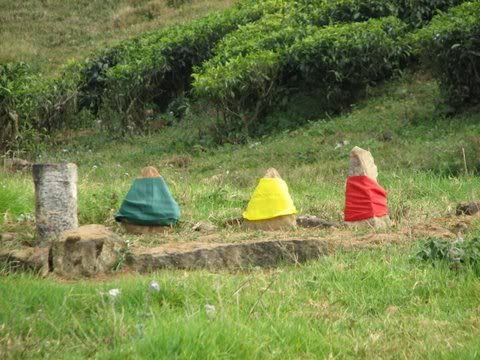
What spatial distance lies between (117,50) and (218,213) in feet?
39.6

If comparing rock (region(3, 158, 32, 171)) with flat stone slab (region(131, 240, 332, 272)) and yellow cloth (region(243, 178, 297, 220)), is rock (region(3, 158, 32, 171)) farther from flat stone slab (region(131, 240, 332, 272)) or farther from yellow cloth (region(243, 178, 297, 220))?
flat stone slab (region(131, 240, 332, 272))

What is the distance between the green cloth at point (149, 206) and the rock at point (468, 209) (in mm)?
2112

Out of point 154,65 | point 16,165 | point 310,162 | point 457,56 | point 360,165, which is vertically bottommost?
point 16,165

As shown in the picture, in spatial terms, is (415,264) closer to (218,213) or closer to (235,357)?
(235,357)

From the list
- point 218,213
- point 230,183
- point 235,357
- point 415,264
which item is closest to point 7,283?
point 235,357

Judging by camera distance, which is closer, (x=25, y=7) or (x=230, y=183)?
(x=230, y=183)

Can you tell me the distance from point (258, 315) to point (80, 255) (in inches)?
54.8

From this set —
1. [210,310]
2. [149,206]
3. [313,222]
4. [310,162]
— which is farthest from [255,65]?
[210,310]

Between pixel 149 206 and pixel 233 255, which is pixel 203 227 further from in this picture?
pixel 233 255

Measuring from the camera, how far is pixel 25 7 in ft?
86.6

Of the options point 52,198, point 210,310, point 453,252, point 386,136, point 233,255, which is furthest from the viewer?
point 386,136

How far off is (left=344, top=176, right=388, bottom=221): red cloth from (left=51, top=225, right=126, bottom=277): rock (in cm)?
203

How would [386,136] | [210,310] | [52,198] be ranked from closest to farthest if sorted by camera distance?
1. [210,310]
2. [52,198]
3. [386,136]

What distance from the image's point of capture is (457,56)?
11.7m
